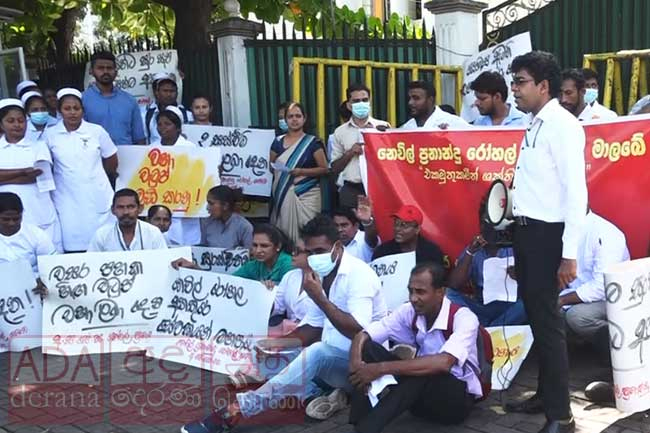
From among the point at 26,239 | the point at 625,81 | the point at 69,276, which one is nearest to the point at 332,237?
the point at 69,276

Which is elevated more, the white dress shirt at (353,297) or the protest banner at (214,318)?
the white dress shirt at (353,297)

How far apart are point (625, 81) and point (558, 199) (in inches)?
191

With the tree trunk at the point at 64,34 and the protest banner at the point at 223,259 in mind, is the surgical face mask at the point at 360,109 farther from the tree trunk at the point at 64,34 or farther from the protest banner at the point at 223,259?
the tree trunk at the point at 64,34

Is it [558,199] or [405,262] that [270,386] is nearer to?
[405,262]

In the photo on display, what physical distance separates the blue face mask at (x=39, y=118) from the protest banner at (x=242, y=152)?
1410mm

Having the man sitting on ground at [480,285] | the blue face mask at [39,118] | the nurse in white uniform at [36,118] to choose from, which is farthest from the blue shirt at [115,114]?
the man sitting on ground at [480,285]

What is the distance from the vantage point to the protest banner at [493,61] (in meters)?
7.92

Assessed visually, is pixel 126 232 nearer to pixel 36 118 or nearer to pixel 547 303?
pixel 36 118

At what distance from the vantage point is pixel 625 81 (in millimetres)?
8008

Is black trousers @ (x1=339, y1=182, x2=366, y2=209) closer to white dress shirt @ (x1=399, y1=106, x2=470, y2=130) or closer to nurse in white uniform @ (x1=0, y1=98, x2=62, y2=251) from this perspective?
white dress shirt @ (x1=399, y1=106, x2=470, y2=130)

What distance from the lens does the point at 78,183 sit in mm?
6473

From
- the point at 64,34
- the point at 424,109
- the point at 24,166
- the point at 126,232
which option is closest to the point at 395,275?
the point at 424,109

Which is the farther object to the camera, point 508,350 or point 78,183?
point 78,183

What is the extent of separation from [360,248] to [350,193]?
1.06m
